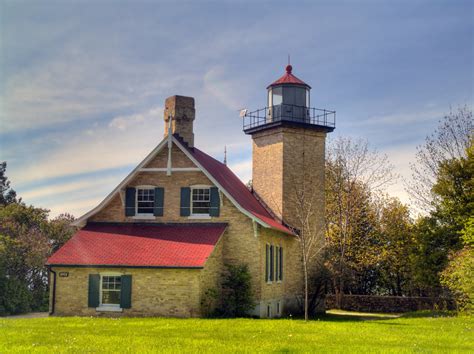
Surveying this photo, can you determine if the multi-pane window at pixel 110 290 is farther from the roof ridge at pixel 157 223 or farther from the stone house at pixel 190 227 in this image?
the roof ridge at pixel 157 223

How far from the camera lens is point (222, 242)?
27.0 meters

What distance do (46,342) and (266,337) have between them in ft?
18.1

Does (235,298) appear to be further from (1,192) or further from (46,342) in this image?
(1,192)

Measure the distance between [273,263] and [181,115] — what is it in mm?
7664

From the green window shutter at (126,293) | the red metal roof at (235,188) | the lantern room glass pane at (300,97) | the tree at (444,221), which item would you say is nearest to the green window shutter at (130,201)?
the red metal roof at (235,188)

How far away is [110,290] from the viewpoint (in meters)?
24.9

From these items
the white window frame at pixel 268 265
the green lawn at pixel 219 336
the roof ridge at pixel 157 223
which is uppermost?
the roof ridge at pixel 157 223

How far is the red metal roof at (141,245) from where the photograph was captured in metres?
24.4

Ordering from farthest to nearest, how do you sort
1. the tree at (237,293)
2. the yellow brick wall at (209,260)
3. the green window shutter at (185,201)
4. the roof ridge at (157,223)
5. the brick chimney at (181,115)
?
the brick chimney at (181,115) → the green window shutter at (185,201) → the roof ridge at (157,223) → the tree at (237,293) → the yellow brick wall at (209,260)

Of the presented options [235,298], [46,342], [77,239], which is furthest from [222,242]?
[46,342]

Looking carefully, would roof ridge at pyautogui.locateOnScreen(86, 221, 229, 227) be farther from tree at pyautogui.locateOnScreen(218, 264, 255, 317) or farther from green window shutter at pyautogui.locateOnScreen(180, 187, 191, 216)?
tree at pyautogui.locateOnScreen(218, 264, 255, 317)

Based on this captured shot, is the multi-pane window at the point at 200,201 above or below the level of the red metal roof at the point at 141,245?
above

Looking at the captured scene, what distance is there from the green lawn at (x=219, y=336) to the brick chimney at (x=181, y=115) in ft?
29.9

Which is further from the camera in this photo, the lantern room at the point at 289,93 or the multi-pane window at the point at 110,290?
the lantern room at the point at 289,93
